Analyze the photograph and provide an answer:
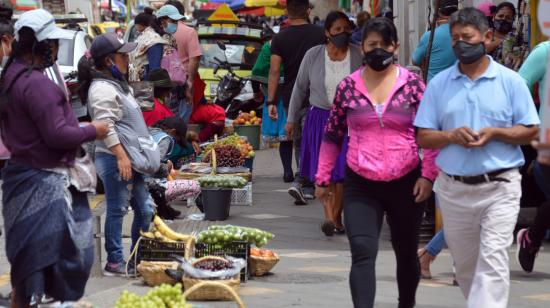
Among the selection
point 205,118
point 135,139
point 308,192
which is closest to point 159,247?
point 135,139

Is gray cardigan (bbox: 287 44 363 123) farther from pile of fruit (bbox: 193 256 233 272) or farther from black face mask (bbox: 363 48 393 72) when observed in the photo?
black face mask (bbox: 363 48 393 72)

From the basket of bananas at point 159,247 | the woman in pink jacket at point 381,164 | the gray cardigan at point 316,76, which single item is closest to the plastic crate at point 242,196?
the gray cardigan at point 316,76

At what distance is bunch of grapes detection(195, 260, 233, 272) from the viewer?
8.73m

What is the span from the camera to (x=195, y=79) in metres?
16.0

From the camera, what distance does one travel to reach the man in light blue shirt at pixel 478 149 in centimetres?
665

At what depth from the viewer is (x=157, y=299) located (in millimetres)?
6492

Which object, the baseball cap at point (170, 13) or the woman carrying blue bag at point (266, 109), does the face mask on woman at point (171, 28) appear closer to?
the baseball cap at point (170, 13)

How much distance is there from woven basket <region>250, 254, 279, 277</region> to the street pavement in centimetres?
7

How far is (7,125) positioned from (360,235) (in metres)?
2.03

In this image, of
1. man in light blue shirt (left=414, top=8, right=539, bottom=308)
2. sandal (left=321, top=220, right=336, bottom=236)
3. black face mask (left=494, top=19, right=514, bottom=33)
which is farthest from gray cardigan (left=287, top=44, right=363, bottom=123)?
man in light blue shirt (left=414, top=8, right=539, bottom=308)

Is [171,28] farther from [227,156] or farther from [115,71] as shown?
[115,71]

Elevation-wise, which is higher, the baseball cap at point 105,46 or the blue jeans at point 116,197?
the baseball cap at point 105,46

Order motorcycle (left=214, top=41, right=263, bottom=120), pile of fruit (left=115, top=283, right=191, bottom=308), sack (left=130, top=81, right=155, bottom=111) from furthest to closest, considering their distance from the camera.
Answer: motorcycle (left=214, top=41, right=263, bottom=120) < sack (left=130, top=81, right=155, bottom=111) < pile of fruit (left=115, top=283, right=191, bottom=308)

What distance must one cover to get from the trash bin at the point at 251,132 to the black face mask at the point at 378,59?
1284cm
